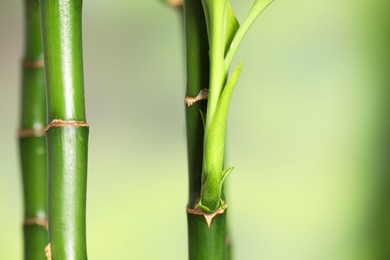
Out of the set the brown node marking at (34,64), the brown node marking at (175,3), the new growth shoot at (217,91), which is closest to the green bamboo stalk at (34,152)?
the brown node marking at (34,64)

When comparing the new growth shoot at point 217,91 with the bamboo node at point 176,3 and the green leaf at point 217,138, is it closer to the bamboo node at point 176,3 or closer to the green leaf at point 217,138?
the green leaf at point 217,138

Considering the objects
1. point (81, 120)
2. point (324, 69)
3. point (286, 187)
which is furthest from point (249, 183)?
point (81, 120)

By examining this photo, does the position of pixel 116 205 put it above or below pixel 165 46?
below

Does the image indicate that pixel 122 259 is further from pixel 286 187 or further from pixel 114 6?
pixel 114 6

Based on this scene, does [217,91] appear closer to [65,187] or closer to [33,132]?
[65,187]

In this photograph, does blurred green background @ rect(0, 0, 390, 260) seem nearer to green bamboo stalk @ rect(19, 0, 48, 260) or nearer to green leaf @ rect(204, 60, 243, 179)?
green bamboo stalk @ rect(19, 0, 48, 260)

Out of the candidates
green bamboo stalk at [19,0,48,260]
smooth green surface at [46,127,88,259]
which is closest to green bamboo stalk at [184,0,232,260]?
smooth green surface at [46,127,88,259]
